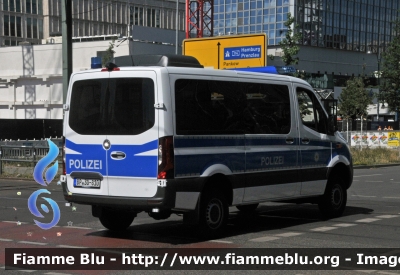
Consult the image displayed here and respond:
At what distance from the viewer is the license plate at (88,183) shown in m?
10.6

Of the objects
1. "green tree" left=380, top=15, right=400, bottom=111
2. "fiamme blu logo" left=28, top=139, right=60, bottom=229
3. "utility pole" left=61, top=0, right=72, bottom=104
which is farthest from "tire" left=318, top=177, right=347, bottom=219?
"green tree" left=380, top=15, right=400, bottom=111

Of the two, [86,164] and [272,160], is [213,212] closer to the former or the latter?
[272,160]

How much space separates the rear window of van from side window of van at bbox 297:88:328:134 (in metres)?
3.51

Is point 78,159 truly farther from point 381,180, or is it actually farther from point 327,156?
point 381,180

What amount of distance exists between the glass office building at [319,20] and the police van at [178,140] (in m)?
70.4

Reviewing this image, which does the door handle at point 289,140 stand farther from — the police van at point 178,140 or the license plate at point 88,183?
the license plate at point 88,183

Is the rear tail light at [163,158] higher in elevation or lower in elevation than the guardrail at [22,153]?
higher

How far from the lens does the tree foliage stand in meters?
74.4

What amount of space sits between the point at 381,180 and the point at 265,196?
1404 cm

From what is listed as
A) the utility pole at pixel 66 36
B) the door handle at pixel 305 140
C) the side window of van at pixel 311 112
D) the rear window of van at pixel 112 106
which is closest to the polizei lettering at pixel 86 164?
the rear window of van at pixel 112 106

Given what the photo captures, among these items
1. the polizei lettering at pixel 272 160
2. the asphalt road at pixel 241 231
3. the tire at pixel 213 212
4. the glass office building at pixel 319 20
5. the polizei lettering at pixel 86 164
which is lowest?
the asphalt road at pixel 241 231

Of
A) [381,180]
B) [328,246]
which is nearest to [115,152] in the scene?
[328,246]

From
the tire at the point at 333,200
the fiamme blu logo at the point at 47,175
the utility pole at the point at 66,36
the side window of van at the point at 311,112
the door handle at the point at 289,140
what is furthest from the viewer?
the utility pole at the point at 66,36

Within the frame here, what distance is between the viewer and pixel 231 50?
3709cm
